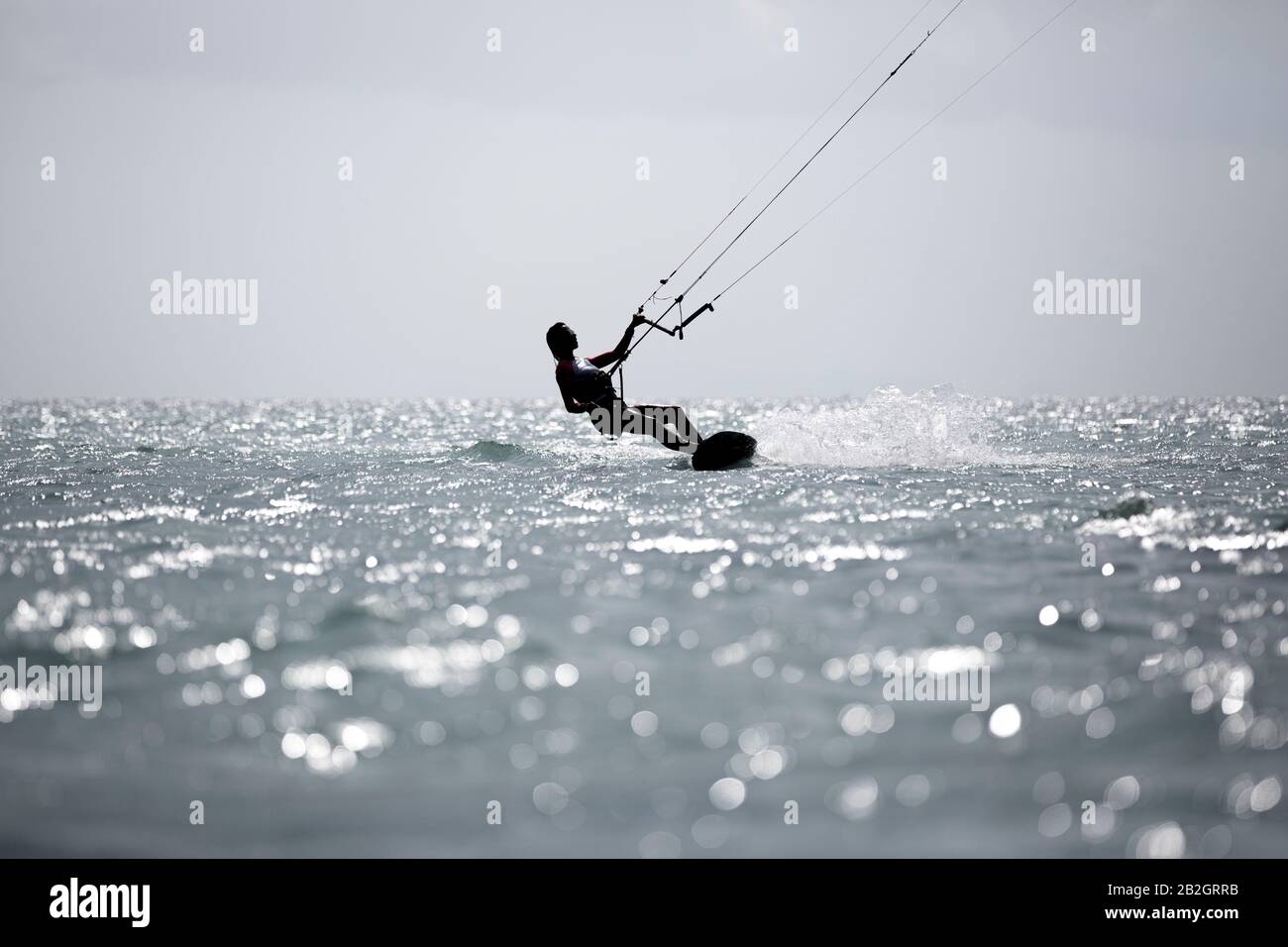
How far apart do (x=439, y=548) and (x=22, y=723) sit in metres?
4.90

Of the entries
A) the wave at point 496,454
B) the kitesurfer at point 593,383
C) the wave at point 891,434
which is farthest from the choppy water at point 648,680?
the wave at point 496,454

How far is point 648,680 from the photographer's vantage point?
19.2ft

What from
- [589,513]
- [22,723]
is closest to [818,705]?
[22,723]

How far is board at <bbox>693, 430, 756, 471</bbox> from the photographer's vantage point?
58.9 ft

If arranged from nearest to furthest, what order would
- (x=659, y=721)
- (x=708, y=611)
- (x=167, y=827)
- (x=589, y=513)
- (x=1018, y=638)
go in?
(x=167, y=827) < (x=659, y=721) < (x=1018, y=638) < (x=708, y=611) < (x=589, y=513)

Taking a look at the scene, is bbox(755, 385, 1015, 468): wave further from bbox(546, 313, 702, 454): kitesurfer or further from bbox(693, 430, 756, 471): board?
bbox(546, 313, 702, 454): kitesurfer

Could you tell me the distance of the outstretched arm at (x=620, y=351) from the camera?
52.9 feet

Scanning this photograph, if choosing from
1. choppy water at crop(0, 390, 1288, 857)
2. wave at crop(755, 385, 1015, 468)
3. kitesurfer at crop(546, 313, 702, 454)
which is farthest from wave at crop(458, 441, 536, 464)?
choppy water at crop(0, 390, 1288, 857)

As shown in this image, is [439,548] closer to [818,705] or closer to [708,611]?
[708,611]

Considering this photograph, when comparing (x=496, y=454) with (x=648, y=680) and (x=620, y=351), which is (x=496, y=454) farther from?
(x=648, y=680)

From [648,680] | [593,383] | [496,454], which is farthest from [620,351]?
[648,680]

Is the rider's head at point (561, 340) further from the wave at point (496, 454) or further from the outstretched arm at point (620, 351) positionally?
the wave at point (496, 454)

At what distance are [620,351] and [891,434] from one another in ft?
24.2

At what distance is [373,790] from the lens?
4.45 meters
